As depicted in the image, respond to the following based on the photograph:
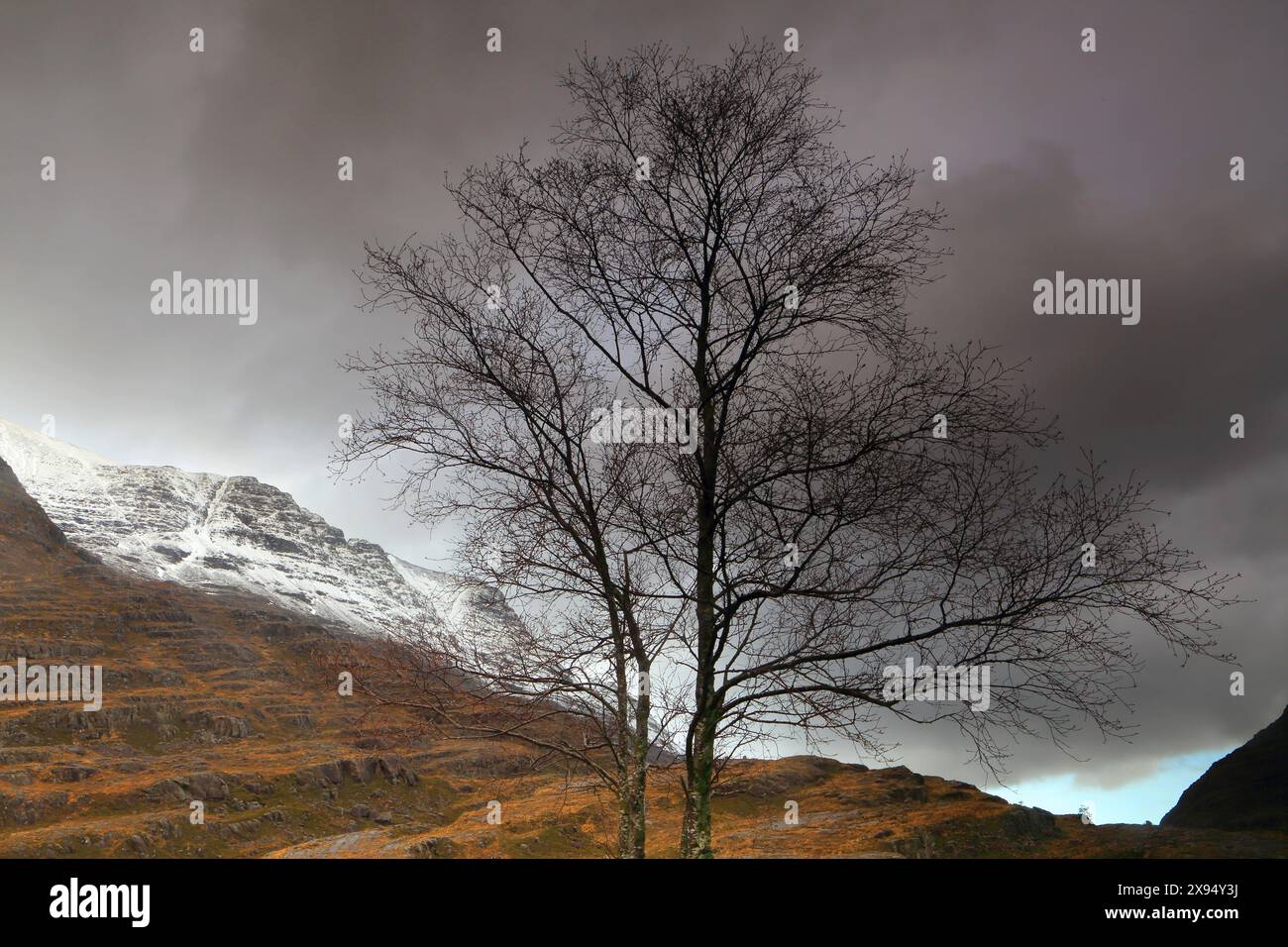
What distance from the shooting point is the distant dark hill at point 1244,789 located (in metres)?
24.0

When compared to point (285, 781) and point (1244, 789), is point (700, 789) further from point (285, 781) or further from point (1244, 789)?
point (285, 781)

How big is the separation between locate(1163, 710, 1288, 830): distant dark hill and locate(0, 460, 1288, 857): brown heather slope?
562cm

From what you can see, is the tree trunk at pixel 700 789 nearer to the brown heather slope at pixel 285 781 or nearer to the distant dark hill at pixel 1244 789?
the brown heather slope at pixel 285 781

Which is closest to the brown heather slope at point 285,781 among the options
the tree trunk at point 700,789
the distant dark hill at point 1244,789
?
the tree trunk at point 700,789

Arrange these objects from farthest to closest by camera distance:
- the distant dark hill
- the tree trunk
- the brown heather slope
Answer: the distant dark hill
the brown heather slope
the tree trunk

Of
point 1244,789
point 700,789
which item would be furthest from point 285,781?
point 700,789

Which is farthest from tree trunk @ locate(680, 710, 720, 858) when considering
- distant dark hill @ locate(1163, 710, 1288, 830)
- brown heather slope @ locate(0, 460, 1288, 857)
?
distant dark hill @ locate(1163, 710, 1288, 830)

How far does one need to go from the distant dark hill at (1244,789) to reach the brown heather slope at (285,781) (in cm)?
562

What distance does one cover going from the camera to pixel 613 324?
10.7 m

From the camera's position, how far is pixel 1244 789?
3033cm

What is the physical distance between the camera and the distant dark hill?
23984mm

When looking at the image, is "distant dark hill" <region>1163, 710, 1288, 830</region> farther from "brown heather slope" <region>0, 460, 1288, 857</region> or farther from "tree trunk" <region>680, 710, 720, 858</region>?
"tree trunk" <region>680, 710, 720, 858</region>

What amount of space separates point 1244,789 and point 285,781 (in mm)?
89701
